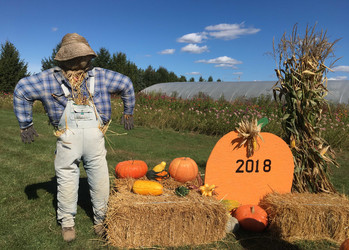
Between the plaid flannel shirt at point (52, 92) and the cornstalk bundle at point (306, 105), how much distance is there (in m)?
2.10

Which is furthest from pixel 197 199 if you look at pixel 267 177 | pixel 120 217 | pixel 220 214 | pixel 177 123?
pixel 177 123

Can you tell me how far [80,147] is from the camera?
2.70 metres

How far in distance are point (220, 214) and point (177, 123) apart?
749 centimetres

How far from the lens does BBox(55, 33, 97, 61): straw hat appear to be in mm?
2646

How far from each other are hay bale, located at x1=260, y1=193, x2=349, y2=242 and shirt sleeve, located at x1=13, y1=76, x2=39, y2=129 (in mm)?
2817

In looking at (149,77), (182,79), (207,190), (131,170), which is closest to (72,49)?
(131,170)

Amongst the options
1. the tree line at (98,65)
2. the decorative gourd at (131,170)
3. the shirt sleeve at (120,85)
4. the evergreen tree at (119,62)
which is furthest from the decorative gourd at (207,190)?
the evergreen tree at (119,62)

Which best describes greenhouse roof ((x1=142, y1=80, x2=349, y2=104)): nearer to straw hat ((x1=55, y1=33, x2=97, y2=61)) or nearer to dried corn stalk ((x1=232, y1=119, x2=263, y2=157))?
A: dried corn stalk ((x1=232, y1=119, x2=263, y2=157))

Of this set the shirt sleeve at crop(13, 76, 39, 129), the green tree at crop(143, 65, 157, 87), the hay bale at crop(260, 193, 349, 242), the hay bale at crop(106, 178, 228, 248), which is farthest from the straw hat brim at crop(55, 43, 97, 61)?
the green tree at crop(143, 65, 157, 87)

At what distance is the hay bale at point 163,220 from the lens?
268 centimetres

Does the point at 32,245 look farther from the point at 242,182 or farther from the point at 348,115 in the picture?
the point at 348,115

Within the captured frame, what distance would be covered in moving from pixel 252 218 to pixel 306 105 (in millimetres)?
1554

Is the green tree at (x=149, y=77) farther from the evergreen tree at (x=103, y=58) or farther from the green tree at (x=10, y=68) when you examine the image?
the green tree at (x=10, y=68)

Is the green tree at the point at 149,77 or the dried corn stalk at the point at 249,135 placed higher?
the green tree at the point at 149,77
